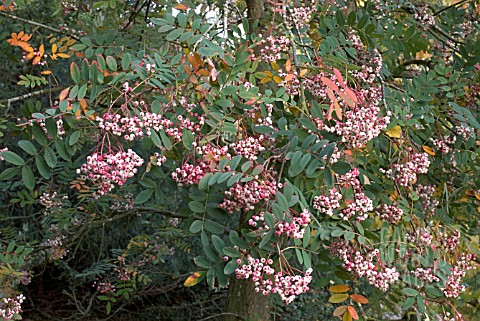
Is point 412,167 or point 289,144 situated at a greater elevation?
point 289,144

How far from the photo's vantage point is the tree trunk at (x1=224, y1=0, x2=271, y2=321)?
2.57 meters

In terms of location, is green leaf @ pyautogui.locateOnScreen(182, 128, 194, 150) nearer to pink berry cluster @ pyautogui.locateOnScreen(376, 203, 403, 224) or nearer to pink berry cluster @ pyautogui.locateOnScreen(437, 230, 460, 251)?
pink berry cluster @ pyautogui.locateOnScreen(376, 203, 403, 224)

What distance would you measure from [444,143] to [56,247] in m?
2.07

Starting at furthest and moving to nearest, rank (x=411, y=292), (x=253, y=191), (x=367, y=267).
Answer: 1. (x=411, y=292)
2. (x=367, y=267)
3. (x=253, y=191)

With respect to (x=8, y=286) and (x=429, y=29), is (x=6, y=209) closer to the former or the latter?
(x=8, y=286)

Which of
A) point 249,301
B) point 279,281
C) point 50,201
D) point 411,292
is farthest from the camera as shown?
point 50,201

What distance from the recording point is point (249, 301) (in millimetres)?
2582

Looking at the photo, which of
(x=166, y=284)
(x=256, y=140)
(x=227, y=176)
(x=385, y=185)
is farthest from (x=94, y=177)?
(x=166, y=284)

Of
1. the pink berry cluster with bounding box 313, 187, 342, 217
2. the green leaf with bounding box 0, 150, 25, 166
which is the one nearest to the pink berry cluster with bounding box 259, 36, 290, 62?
the pink berry cluster with bounding box 313, 187, 342, 217

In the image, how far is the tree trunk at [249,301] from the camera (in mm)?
2572

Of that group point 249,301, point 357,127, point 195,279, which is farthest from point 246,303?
point 357,127

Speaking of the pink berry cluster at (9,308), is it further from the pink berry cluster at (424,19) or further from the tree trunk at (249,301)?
the pink berry cluster at (424,19)

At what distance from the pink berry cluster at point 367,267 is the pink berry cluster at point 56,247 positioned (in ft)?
6.36

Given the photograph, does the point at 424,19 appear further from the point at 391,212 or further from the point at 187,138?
the point at 187,138
